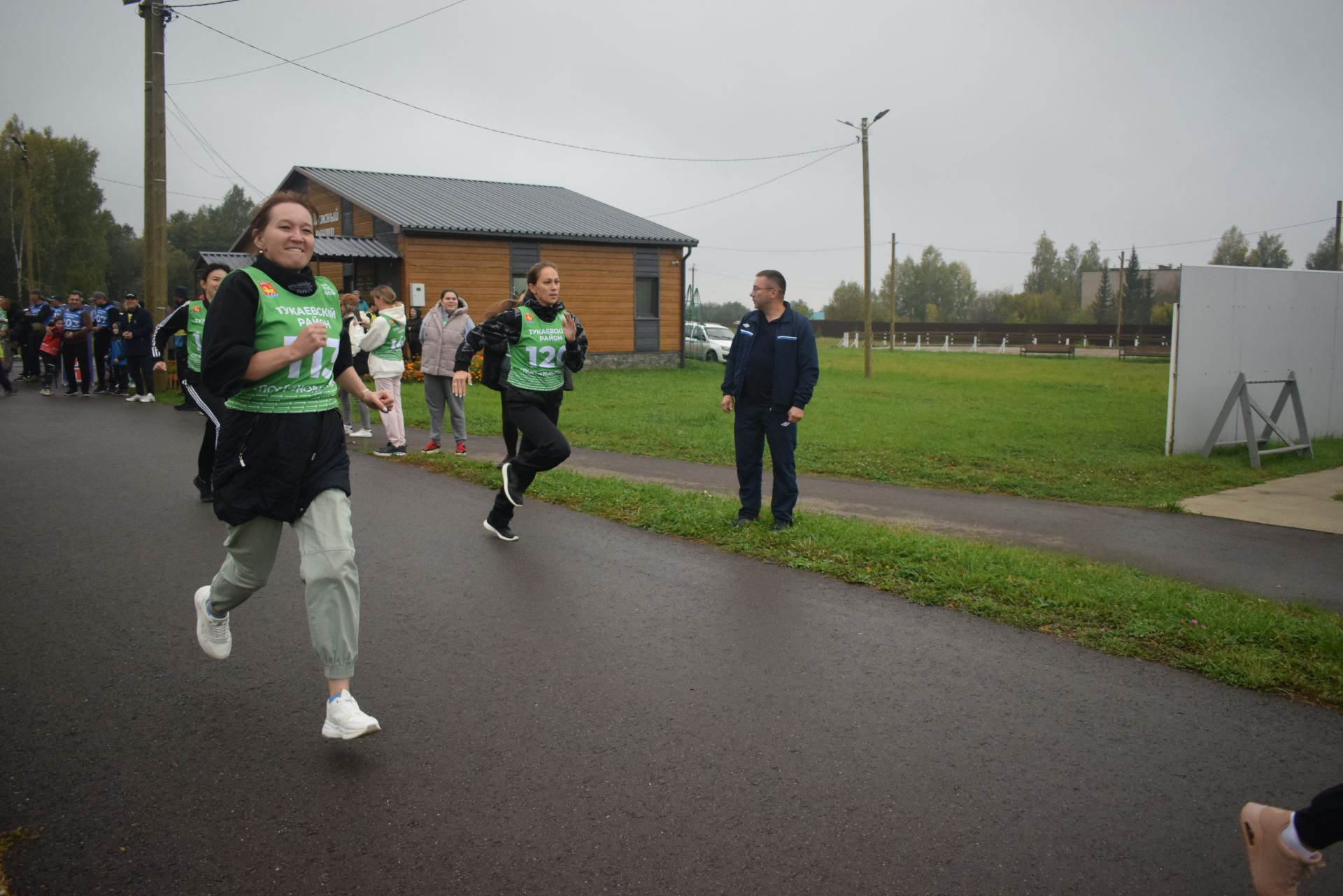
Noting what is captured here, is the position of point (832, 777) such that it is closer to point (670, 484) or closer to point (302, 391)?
point (302, 391)

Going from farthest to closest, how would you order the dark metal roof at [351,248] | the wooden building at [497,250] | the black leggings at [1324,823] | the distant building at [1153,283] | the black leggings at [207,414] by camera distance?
1. the distant building at [1153,283]
2. the wooden building at [497,250]
3. the dark metal roof at [351,248]
4. the black leggings at [207,414]
5. the black leggings at [1324,823]

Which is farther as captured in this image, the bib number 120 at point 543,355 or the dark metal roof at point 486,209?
the dark metal roof at point 486,209

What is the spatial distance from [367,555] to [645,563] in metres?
1.89

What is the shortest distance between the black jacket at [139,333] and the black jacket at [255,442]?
55.4ft

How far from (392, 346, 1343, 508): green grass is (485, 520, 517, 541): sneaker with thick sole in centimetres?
516

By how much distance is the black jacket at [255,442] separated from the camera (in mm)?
3705

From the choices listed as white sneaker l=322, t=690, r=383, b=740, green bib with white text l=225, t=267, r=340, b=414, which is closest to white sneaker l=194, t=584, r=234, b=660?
white sneaker l=322, t=690, r=383, b=740

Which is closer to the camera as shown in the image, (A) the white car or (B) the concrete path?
(B) the concrete path

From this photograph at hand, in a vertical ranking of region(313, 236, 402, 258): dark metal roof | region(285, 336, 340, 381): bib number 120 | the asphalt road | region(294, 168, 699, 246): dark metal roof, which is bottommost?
the asphalt road

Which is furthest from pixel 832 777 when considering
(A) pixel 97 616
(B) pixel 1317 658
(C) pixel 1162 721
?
(A) pixel 97 616

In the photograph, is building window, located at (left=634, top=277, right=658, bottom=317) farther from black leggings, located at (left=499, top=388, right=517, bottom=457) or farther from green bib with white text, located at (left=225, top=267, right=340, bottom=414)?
green bib with white text, located at (left=225, top=267, right=340, bottom=414)

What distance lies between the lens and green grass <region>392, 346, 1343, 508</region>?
1162cm

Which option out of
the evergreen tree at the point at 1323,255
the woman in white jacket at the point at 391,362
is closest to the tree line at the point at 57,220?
the woman in white jacket at the point at 391,362

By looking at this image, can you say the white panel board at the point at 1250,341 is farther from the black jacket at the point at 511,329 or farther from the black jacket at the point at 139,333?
the black jacket at the point at 139,333
